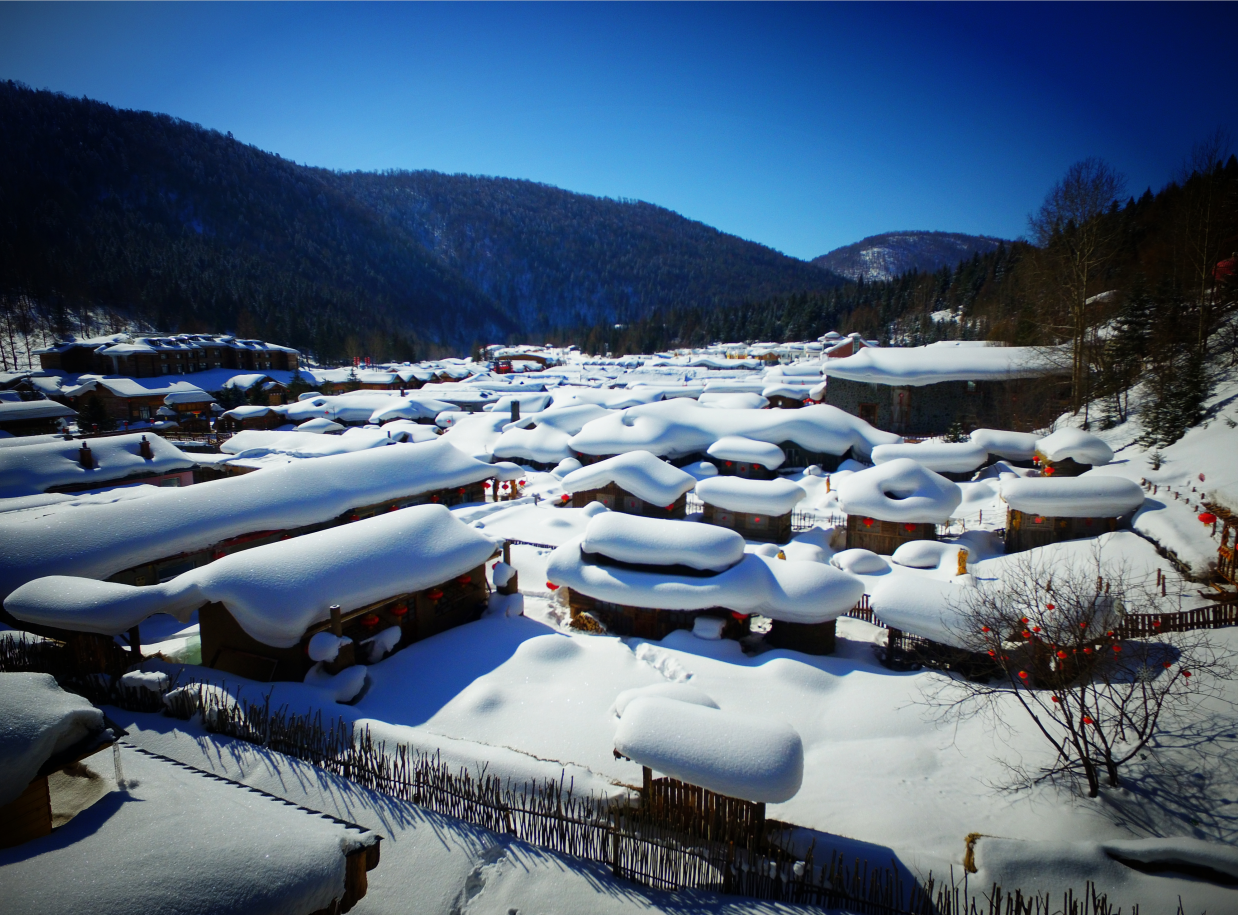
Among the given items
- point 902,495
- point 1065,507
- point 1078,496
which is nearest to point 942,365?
point 902,495

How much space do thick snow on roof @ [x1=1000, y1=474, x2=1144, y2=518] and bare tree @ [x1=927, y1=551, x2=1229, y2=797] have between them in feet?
29.3

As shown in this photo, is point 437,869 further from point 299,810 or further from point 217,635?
point 217,635

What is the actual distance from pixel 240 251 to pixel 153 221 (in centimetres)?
2128

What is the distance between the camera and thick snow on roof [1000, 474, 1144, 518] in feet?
64.3

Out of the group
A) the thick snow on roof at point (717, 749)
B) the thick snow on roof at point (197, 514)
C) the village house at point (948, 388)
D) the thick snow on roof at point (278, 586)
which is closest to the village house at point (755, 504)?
the thick snow on roof at point (197, 514)

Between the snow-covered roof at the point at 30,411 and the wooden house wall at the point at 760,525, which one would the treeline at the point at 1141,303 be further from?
the snow-covered roof at the point at 30,411

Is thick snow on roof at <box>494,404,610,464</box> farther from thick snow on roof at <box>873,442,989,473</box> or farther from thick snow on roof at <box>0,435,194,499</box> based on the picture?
thick snow on roof at <box>873,442,989,473</box>

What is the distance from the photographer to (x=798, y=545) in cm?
2247

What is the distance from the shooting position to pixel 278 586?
1234 cm

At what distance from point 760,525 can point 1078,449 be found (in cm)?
1381

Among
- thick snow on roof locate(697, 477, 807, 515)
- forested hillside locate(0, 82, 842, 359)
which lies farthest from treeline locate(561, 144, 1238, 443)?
forested hillside locate(0, 82, 842, 359)

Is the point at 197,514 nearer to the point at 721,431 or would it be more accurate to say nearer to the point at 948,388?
the point at 721,431

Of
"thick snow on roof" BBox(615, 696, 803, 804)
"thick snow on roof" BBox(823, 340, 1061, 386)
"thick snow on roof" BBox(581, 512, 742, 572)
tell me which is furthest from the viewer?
"thick snow on roof" BBox(823, 340, 1061, 386)

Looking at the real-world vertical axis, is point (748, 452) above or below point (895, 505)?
above
